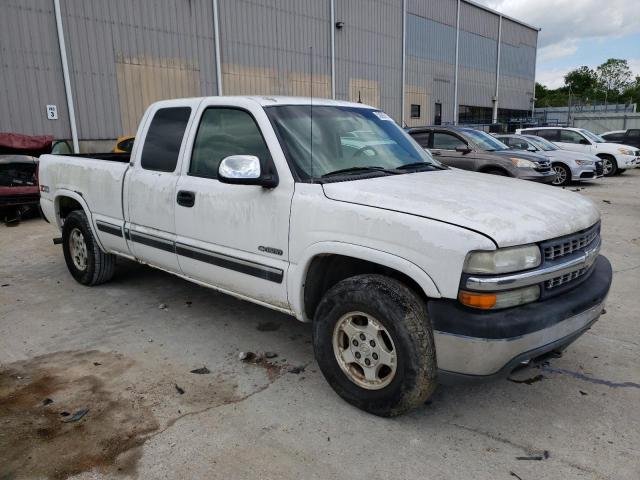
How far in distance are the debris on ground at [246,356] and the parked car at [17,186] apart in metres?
7.48

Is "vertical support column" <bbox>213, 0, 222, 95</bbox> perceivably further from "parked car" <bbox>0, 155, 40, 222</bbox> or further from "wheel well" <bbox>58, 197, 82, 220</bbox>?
"wheel well" <bbox>58, 197, 82, 220</bbox>

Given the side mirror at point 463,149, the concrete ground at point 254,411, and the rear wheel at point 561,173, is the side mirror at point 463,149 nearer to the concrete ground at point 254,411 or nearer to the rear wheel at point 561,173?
the rear wheel at point 561,173

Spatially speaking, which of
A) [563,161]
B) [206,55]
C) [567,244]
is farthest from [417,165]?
[206,55]

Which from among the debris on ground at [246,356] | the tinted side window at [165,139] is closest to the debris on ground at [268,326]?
the debris on ground at [246,356]

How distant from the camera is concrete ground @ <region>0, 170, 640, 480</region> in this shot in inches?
102

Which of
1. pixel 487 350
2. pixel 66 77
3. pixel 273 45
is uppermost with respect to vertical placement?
pixel 273 45

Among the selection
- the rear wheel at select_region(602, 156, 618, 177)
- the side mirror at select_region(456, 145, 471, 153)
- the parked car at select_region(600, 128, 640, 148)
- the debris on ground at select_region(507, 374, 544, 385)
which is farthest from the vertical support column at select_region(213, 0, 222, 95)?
the parked car at select_region(600, 128, 640, 148)

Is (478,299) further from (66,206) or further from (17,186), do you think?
(17,186)

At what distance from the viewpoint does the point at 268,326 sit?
14.4 ft

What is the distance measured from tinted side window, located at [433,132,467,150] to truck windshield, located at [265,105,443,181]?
6.75 meters

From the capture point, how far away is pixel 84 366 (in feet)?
12.1

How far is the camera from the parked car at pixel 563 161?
44.9 ft

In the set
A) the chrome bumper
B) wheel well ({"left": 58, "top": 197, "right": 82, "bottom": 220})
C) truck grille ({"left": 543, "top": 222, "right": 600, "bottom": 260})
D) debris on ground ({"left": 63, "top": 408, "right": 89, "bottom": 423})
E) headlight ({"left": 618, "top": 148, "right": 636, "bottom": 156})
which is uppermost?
truck grille ({"left": 543, "top": 222, "right": 600, "bottom": 260})

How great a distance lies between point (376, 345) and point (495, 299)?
0.74 metres
